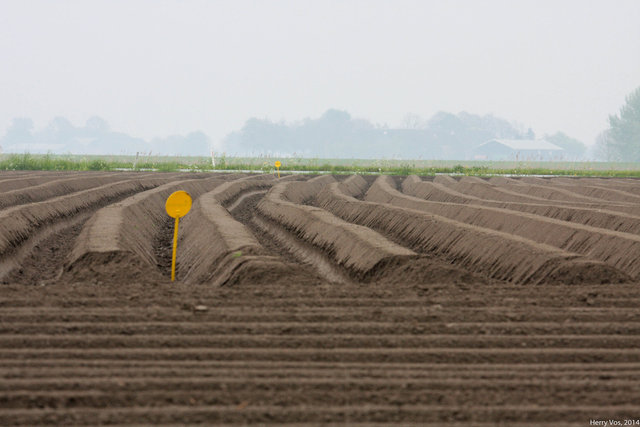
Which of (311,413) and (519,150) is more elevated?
(519,150)

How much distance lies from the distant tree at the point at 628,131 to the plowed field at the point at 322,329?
→ 83750mm

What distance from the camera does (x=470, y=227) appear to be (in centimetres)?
1219

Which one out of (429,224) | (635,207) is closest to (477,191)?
(635,207)

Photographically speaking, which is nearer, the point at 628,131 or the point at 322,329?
the point at 322,329

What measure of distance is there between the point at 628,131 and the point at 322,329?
93.0 meters

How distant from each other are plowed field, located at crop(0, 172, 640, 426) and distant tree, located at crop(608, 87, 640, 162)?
275 feet

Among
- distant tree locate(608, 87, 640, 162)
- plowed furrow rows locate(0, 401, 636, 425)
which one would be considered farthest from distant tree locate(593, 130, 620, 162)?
plowed furrow rows locate(0, 401, 636, 425)

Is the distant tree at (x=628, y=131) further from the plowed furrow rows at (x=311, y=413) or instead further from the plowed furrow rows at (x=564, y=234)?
the plowed furrow rows at (x=311, y=413)

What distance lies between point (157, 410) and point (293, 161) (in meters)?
46.0

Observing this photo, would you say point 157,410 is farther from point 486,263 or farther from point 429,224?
point 429,224

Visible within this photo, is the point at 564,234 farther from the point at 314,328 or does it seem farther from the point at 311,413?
the point at 311,413

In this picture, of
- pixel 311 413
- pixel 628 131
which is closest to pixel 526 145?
pixel 628 131

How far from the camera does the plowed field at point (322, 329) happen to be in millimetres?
4629

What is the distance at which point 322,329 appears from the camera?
633cm
